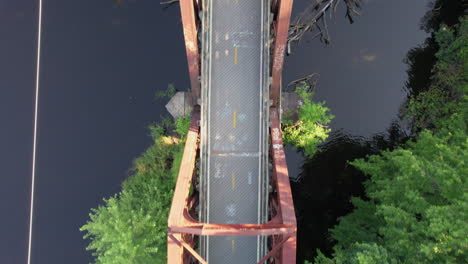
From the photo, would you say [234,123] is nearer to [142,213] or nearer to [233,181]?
[233,181]

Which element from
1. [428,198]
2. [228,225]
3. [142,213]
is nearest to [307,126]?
[428,198]

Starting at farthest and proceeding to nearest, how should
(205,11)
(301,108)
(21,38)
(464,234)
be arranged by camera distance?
(21,38), (301,108), (205,11), (464,234)

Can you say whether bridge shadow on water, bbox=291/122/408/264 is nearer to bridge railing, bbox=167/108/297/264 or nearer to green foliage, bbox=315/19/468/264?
green foliage, bbox=315/19/468/264

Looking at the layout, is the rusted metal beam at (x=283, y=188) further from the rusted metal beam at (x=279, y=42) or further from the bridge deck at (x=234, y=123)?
the rusted metal beam at (x=279, y=42)

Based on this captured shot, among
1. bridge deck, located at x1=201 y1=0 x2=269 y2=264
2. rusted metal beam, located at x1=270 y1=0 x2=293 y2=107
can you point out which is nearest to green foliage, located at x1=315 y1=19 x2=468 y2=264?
bridge deck, located at x1=201 y1=0 x2=269 y2=264

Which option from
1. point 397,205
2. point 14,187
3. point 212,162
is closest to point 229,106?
point 212,162

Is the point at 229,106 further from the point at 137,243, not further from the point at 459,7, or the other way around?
the point at 459,7
